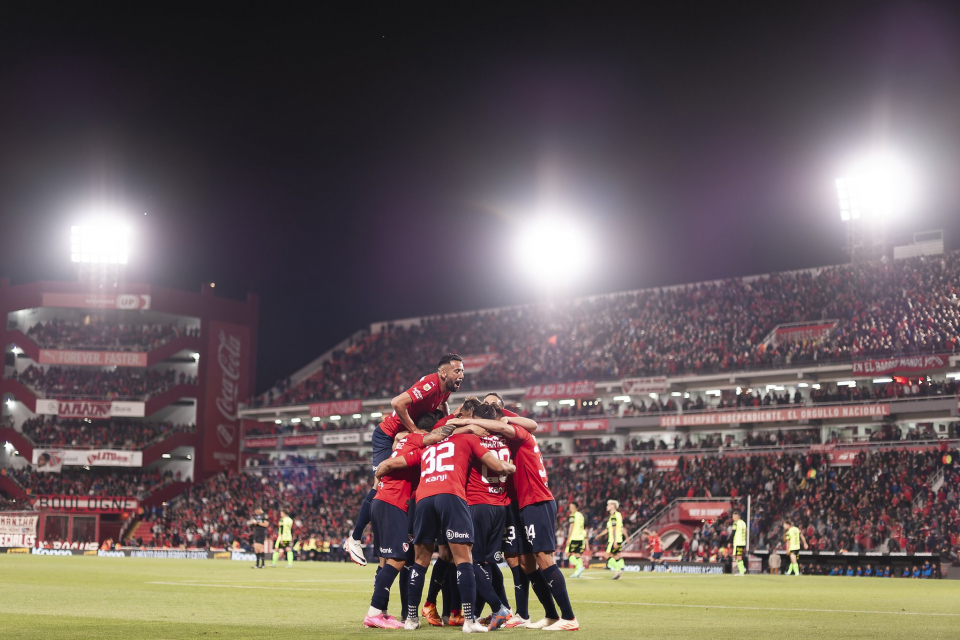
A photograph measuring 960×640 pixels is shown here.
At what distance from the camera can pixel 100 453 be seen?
212ft

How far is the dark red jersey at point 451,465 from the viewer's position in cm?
1058

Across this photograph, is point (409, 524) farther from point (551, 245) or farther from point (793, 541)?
point (551, 245)

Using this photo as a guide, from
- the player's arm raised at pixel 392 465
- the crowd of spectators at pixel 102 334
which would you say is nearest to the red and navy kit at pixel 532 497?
the player's arm raised at pixel 392 465

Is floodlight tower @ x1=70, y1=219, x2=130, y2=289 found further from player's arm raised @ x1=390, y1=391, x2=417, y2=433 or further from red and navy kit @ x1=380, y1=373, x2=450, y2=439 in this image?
player's arm raised @ x1=390, y1=391, x2=417, y2=433

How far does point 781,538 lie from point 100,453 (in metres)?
44.0

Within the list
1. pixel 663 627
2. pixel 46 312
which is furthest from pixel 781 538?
pixel 46 312

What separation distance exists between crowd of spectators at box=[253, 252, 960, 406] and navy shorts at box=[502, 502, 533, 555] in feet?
126

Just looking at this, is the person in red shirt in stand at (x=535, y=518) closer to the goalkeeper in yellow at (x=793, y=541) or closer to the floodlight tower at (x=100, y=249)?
the goalkeeper in yellow at (x=793, y=541)

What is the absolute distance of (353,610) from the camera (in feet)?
46.4

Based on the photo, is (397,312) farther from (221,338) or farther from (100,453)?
(100,453)

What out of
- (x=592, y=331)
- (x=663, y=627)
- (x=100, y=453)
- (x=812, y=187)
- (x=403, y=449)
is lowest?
(x=663, y=627)

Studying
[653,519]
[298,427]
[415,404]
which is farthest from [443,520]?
[298,427]

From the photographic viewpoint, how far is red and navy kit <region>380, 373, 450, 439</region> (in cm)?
1148

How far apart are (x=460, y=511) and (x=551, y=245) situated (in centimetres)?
5215
